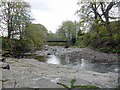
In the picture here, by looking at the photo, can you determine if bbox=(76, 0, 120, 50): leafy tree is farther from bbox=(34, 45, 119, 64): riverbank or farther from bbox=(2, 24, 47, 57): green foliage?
bbox=(2, 24, 47, 57): green foliage

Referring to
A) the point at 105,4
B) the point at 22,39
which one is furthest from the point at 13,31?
the point at 105,4

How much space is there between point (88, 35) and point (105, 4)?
3181 mm

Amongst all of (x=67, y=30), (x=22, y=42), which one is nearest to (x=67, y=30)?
(x=67, y=30)

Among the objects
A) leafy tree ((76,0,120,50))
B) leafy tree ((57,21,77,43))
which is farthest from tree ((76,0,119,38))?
leafy tree ((57,21,77,43))

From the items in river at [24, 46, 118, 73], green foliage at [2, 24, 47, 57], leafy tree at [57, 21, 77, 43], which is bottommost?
river at [24, 46, 118, 73]

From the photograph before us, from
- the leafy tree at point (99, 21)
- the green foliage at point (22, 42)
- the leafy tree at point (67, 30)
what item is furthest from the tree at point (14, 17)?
the leafy tree at point (67, 30)

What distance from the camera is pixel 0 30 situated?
19.4 meters

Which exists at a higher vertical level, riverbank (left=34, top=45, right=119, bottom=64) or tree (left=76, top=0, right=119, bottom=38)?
tree (left=76, top=0, right=119, bottom=38)

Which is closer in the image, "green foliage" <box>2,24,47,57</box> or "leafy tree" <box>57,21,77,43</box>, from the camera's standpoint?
"green foliage" <box>2,24,47,57</box>

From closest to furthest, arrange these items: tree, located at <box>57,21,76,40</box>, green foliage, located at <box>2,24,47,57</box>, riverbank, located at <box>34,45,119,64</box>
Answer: riverbank, located at <box>34,45,119,64</box>, green foliage, located at <box>2,24,47,57</box>, tree, located at <box>57,21,76,40</box>

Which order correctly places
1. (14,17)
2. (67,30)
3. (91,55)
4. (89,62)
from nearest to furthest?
(89,62) → (91,55) → (14,17) → (67,30)

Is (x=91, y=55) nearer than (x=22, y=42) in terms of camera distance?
Yes

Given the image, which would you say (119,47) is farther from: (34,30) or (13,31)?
(13,31)

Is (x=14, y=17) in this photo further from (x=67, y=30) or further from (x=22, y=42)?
(x=67, y=30)
